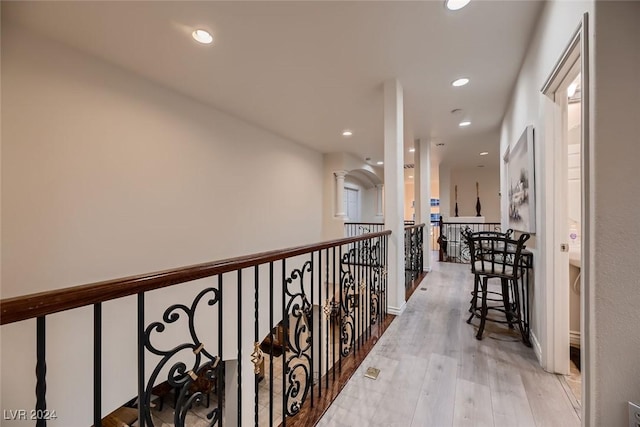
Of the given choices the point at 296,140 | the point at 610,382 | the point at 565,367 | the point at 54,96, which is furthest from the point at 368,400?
the point at 296,140

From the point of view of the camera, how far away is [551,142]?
5.72ft

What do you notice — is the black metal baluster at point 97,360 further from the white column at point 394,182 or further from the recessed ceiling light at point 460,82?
the recessed ceiling light at point 460,82

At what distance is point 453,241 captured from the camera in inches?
259

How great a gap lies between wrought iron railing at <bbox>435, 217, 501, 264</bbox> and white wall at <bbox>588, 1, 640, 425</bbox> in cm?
530

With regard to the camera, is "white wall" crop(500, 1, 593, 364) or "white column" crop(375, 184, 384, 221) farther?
"white column" crop(375, 184, 384, 221)

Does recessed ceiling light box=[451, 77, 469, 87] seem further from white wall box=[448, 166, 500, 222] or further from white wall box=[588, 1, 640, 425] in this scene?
white wall box=[448, 166, 500, 222]

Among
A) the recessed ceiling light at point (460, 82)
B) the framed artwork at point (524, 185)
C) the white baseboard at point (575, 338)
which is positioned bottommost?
the white baseboard at point (575, 338)

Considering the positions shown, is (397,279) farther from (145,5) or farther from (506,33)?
(145,5)

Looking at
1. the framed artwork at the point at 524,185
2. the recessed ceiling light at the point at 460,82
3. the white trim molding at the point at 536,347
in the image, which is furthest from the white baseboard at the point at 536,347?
the recessed ceiling light at the point at 460,82

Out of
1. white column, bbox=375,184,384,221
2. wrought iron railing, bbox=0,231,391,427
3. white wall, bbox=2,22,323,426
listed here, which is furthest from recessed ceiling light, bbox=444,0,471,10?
white column, bbox=375,184,384,221

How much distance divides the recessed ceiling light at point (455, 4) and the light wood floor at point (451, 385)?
8.44 feet

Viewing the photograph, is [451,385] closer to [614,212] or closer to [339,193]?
[614,212]

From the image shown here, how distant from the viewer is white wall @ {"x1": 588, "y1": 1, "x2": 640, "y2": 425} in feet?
3.16

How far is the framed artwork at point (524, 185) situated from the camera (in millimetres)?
2072
